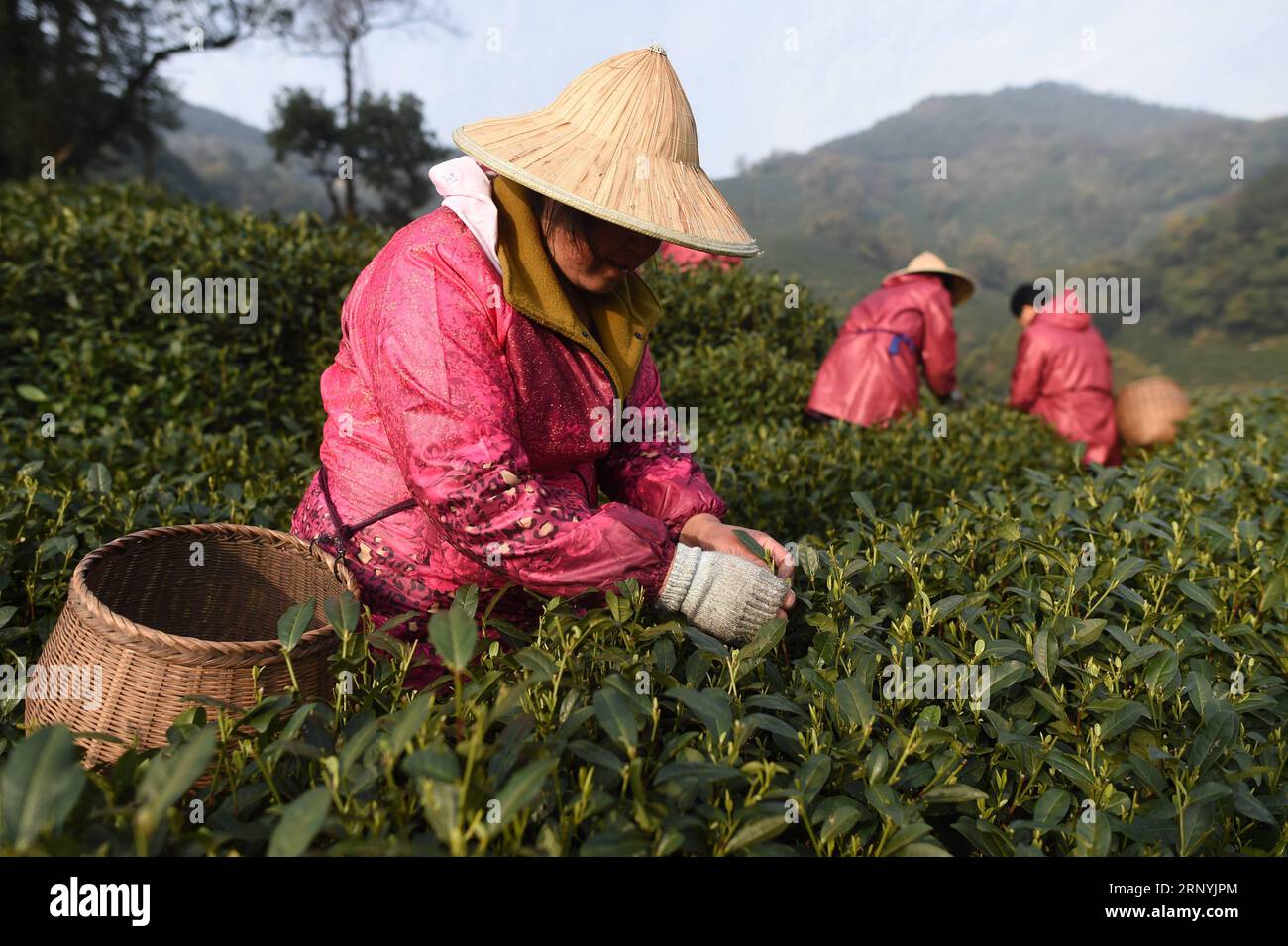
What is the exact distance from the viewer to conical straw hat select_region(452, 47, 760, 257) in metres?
1.63

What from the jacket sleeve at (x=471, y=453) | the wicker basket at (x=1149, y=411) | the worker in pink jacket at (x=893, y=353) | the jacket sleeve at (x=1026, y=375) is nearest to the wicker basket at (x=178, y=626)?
the jacket sleeve at (x=471, y=453)

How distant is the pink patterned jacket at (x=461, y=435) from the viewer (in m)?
1.61

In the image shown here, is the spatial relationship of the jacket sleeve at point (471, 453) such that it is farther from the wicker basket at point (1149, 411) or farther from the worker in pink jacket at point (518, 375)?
the wicker basket at point (1149, 411)

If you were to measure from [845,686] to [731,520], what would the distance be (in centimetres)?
185

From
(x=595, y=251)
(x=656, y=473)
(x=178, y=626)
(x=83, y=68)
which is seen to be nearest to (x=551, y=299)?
(x=595, y=251)

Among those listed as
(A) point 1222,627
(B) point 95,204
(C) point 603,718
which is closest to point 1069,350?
(A) point 1222,627

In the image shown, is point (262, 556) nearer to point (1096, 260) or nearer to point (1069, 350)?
point (1069, 350)

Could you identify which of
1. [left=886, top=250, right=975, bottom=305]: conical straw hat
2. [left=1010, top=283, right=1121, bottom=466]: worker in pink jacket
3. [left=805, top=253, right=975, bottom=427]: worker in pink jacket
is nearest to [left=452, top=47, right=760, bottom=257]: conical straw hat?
[left=805, top=253, right=975, bottom=427]: worker in pink jacket

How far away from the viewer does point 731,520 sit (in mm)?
3229

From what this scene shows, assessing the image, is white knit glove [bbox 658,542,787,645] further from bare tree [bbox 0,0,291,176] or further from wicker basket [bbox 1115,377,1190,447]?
bare tree [bbox 0,0,291,176]

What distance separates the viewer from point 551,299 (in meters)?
1.80

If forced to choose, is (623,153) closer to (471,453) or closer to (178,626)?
(471,453)

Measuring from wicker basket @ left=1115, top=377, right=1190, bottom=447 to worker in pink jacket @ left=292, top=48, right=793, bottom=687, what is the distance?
6.04 metres

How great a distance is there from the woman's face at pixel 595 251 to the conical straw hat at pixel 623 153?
0.33ft
